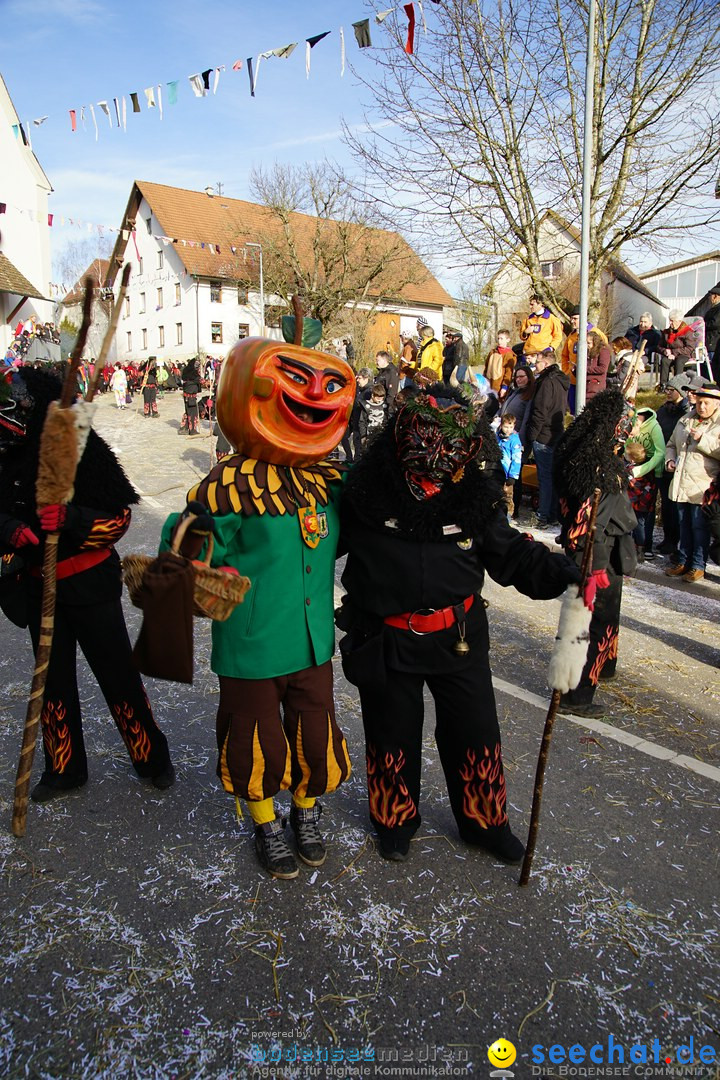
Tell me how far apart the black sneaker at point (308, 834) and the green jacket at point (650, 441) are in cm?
545

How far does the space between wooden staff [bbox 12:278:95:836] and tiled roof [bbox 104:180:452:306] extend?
28804mm

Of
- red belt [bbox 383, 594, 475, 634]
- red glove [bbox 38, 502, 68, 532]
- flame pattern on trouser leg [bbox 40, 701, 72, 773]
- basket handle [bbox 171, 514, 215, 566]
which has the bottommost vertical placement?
flame pattern on trouser leg [bbox 40, 701, 72, 773]

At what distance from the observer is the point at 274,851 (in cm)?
278

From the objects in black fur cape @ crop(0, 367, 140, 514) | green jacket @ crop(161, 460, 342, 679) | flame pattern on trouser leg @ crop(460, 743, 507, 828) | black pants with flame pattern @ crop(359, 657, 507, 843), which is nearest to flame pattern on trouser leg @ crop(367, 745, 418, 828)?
black pants with flame pattern @ crop(359, 657, 507, 843)

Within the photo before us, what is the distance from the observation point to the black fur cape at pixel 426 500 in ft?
8.44

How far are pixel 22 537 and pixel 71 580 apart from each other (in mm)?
270

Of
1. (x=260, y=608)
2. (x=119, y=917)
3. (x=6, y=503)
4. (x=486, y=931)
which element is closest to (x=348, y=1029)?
(x=486, y=931)

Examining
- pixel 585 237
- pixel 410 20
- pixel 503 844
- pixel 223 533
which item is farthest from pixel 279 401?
pixel 410 20

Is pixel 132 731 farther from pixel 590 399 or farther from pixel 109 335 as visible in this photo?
pixel 590 399

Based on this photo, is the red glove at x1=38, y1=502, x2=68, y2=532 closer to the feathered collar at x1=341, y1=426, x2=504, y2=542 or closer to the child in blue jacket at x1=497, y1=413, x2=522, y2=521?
the feathered collar at x1=341, y1=426, x2=504, y2=542

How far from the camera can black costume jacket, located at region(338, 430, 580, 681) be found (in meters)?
2.58

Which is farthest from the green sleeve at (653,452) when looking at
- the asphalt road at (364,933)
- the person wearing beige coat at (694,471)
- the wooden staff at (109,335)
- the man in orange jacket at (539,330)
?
the wooden staff at (109,335)

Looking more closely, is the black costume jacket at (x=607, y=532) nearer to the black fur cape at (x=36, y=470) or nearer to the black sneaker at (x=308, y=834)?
the black sneaker at (x=308, y=834)

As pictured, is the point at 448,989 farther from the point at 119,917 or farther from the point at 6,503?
the point at 6,503
